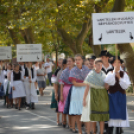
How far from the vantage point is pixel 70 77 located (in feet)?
30.2

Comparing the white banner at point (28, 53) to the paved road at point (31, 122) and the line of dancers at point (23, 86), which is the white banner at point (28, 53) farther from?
the paved road at point (31, 122)

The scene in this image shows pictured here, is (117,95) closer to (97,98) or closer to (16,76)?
(97,98)

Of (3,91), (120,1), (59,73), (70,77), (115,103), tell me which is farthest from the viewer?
(3,91)

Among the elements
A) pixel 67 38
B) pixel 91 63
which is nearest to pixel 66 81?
pixel 91 63

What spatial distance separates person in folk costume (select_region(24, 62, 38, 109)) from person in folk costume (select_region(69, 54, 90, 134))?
6075mm

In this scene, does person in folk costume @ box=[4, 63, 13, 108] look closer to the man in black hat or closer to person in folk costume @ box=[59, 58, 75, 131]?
person in folk costume @ box=[59, 58, 75, 131]

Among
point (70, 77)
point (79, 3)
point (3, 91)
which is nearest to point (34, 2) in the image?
point (79, 3)

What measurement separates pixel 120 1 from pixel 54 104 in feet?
21.0

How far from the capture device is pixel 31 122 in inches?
456

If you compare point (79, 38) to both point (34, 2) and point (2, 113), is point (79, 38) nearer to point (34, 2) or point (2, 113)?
point (34, 2)

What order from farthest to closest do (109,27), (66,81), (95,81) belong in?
(66,81) < (109,27) < (95,81)

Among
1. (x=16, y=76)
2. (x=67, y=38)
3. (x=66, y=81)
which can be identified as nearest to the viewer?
(x=66, y=81)

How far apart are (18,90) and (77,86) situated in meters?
6.51

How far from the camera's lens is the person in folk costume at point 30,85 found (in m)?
15.5
